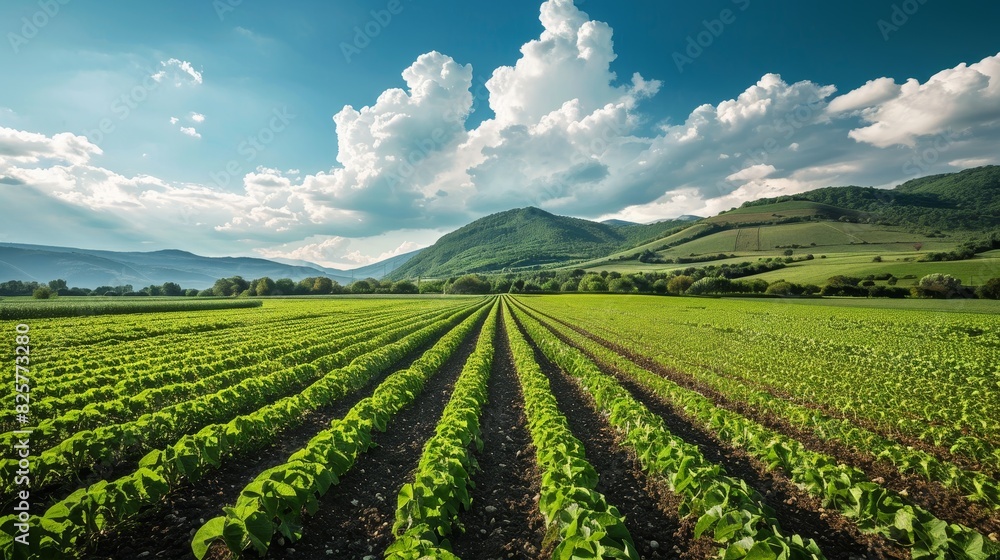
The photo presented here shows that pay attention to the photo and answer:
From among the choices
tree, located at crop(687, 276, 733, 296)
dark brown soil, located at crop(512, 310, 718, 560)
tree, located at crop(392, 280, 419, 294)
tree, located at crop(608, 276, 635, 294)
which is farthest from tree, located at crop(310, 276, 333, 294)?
dark brown soil, located at crop(512, 310, 718, 560)

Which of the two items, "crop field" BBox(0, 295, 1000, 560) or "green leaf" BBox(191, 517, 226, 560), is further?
"crop field" BBox(0, 295, 1000, 560)

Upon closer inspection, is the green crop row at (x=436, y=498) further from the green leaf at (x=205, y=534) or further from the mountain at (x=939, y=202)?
the mountain at (x=939, y=202)

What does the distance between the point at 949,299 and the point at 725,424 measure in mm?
71518

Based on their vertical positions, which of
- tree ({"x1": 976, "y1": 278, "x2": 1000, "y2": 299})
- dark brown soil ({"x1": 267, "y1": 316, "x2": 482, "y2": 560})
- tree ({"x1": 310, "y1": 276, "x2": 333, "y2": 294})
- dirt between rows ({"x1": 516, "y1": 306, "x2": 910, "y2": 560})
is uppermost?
tree ({"x1": 310, "y1": 276, "x2": 333, "y2": 294})

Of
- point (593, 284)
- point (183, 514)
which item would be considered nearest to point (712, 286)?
point (593, 284)

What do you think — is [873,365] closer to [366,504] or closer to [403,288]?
[366,504]

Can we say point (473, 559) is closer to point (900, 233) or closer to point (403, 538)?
point (403, 538)

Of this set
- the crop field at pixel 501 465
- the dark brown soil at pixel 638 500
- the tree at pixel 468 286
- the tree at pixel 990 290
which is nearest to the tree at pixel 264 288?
the tree at pixel 468 286

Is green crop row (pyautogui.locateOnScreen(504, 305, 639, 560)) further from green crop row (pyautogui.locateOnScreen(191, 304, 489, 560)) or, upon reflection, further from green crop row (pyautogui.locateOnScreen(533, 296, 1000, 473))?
green crop row (pyautogui.locateOnScreen(533, 296, 1000, 473))

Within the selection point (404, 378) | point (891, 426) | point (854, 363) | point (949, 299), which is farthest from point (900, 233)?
point (404, 378)

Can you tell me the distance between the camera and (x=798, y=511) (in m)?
6.41

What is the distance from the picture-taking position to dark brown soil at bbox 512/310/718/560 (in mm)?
5488

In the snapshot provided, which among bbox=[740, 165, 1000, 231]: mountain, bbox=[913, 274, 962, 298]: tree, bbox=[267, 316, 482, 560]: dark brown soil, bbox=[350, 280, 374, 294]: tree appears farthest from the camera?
bbox=[350, 280, 374, 294]: tree

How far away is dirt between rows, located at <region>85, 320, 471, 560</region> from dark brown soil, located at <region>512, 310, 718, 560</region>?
4107 mm
